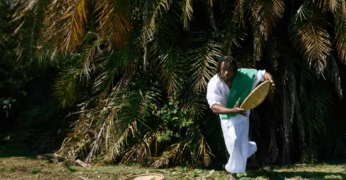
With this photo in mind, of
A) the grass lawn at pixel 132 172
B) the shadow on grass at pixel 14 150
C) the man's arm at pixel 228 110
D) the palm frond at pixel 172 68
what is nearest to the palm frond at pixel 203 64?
the palm frond at pixel 172 68

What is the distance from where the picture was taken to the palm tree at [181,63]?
291 inches

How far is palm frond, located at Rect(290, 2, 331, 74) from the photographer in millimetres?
7336

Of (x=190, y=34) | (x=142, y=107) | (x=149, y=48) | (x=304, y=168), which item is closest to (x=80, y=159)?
(x=142, y=107)

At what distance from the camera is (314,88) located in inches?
329

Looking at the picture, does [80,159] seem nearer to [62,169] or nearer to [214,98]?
[62,169]

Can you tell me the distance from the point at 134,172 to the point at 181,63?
71.9 inches

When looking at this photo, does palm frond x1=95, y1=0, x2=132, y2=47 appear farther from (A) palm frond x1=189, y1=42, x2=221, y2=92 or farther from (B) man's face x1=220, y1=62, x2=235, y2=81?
(B) man's face x1=220, y1=62, x2=235, y2=81

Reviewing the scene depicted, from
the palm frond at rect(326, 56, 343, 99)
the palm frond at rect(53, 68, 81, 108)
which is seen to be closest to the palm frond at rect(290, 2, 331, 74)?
the palm frond at rect(326, 56, 343, 99)

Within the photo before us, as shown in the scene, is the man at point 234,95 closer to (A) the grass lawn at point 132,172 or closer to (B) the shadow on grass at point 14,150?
(A) the grass lawn at point 132,172

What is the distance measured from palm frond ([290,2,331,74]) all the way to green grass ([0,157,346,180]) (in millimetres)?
1499

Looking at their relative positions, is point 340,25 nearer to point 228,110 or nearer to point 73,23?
point 228,110

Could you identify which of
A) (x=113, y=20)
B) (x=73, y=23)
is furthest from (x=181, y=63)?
(x=73, y=23)

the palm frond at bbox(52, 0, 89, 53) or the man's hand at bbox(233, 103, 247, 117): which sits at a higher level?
the palm frond at bbox(52, 0, 89, 53)

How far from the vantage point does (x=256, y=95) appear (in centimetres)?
555
